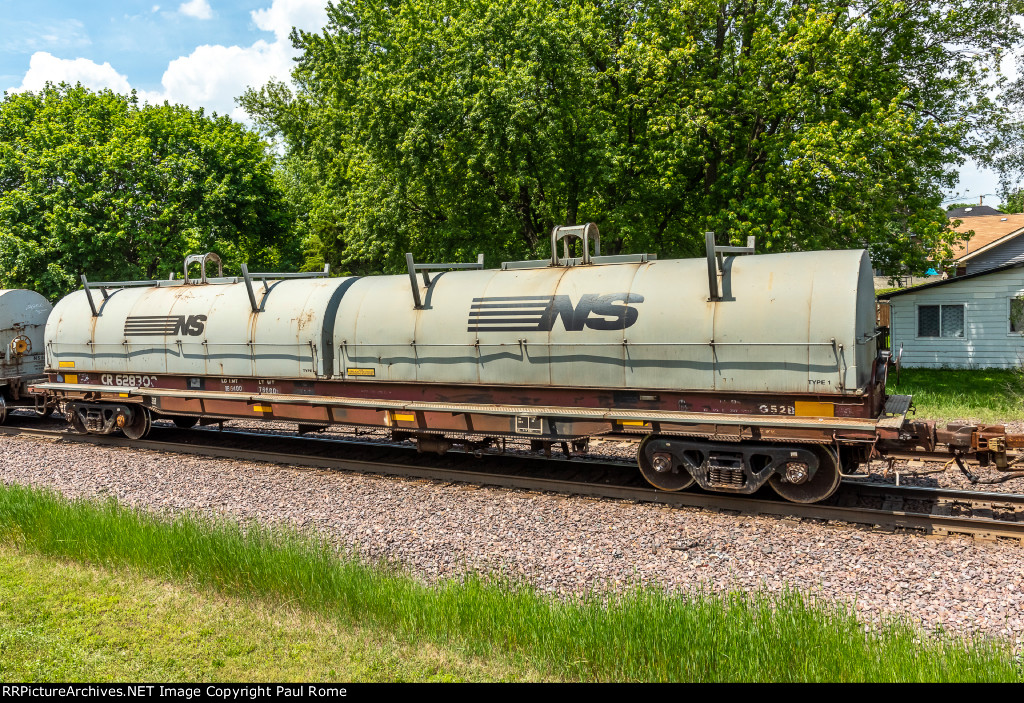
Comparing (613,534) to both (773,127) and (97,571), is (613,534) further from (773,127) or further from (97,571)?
(773,127)

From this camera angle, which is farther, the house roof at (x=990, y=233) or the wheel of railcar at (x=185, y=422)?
Result: the house roof at (x=990, y=233)

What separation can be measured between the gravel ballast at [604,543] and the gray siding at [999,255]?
106ft

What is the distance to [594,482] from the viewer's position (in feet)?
34.8

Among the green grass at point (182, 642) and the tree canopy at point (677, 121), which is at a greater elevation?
the tree canopy at point (677, 121)

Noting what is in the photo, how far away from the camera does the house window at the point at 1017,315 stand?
73.0 feet

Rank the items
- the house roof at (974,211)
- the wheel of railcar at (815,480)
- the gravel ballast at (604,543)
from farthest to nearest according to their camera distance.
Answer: the house roof at (974,211)
the wheel of railcar at (815,480)
the gravel ballast at (604,543)

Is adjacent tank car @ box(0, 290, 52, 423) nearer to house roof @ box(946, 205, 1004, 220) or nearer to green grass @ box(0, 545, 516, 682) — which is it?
green grass @ box(0, 545, 516, 682)

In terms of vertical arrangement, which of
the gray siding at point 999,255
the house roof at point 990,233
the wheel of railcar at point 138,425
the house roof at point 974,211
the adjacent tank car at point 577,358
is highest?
the house roof at point 974,211

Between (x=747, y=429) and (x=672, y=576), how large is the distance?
2.53 metres

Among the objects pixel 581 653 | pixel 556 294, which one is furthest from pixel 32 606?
pixel 556 294

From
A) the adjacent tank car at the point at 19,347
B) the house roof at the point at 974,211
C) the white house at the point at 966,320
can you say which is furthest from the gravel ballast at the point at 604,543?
the house roof at the point at 974,211

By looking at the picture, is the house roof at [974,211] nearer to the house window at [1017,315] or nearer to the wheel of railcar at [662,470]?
the house window at [1017,315]

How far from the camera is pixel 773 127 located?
68.1ft

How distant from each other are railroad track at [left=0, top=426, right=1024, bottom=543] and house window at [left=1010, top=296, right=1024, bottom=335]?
1683cm
